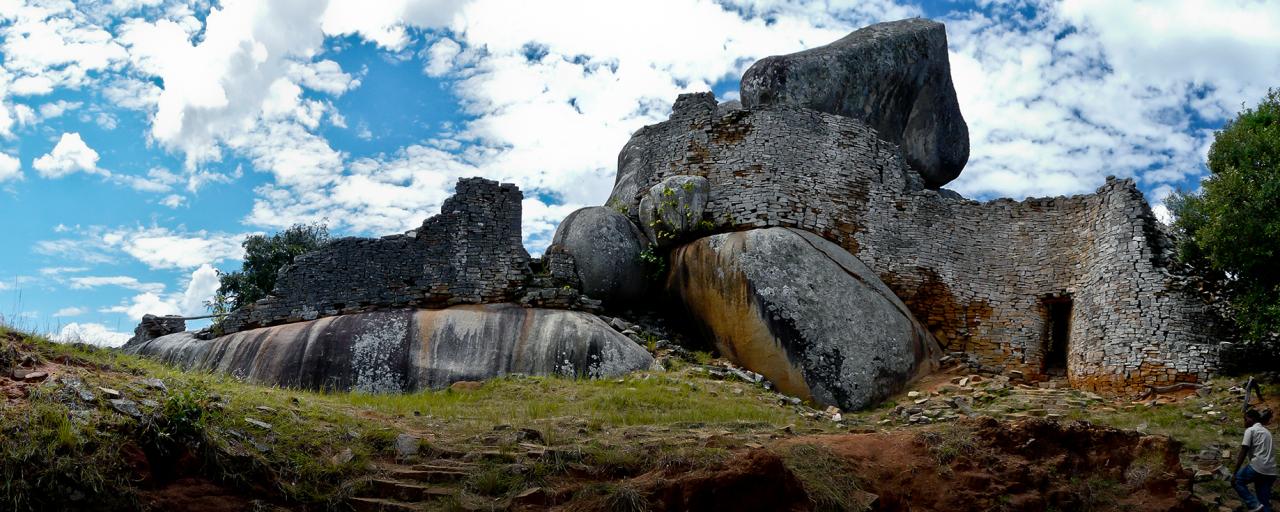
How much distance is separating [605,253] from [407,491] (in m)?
10.7

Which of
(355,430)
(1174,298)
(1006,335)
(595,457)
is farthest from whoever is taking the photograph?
(1006,335)

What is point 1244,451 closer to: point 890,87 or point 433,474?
point 433,474

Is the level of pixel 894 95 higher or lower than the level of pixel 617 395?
higher

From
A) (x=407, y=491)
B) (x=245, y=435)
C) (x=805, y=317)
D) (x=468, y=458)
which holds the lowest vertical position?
(x=407, y=491)

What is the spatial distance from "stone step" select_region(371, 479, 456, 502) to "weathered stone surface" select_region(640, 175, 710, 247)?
11.1m

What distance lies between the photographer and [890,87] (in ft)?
87.0

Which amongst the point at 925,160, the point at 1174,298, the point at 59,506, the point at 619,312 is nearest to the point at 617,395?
the point at 619,312

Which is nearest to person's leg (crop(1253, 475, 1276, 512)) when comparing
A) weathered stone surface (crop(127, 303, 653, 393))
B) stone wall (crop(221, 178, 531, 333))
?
weathered stone surface (crop(127, 303, 653, 393))

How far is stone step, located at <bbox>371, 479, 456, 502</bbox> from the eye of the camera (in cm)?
1015

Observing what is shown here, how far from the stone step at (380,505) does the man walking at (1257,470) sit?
9.09 meters

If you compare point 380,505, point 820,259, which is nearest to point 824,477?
point 380,505

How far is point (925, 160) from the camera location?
1136 inches

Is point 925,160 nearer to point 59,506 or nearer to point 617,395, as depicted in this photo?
point 617,395

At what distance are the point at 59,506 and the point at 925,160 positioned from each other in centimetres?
2451
